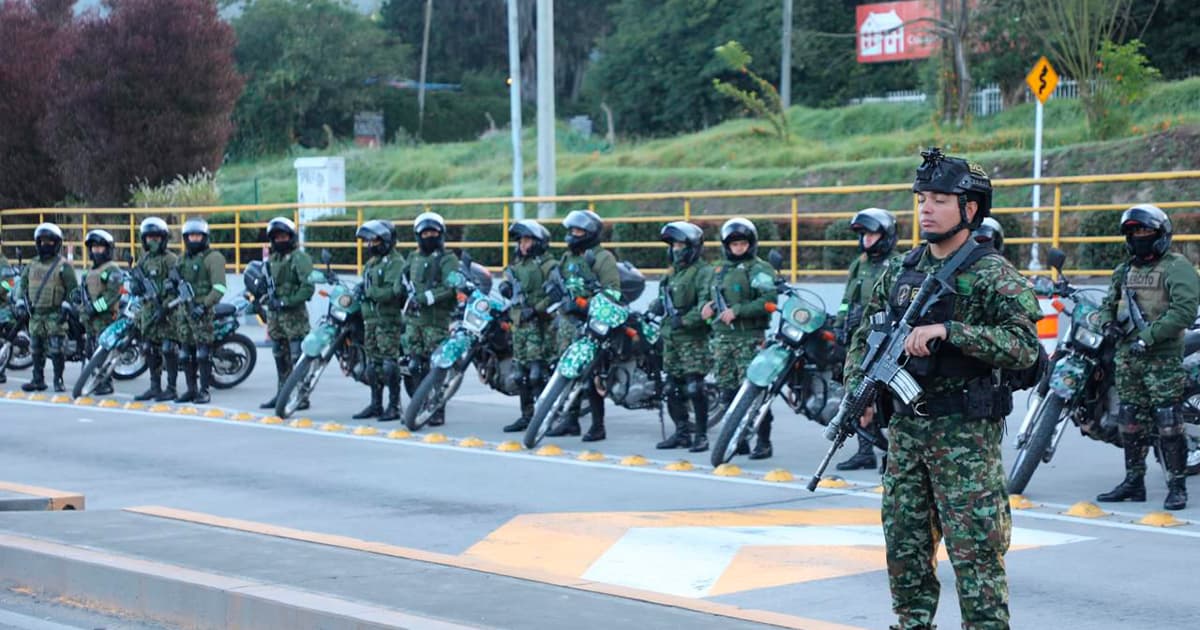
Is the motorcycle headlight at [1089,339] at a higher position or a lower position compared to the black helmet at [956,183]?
lower

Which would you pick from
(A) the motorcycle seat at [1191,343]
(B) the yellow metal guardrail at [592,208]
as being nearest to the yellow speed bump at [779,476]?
(A) the motorcycle seat at [1191,343]

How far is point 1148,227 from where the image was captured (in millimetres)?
10078

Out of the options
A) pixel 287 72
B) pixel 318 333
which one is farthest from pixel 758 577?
pixel 287 72

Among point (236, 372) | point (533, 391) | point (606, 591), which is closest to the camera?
point (606, 591)

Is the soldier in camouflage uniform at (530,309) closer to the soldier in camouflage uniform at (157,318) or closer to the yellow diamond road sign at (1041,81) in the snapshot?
the soldier in camouflage uniform at (157,318)

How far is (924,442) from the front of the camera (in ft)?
19.2

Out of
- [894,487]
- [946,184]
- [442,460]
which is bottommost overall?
[442,460]

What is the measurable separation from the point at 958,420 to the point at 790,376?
676cm

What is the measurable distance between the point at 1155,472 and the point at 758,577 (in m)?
4.79

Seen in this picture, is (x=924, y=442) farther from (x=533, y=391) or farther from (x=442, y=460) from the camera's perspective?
(x=533, y=391)

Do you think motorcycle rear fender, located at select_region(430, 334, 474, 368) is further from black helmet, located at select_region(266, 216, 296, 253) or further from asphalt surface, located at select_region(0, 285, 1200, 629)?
black helmet, located at select_region(266, 216, 296, 253)

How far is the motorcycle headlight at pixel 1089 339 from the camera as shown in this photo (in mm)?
10508

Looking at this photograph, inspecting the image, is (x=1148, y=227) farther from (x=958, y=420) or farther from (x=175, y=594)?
(x=175, y=594)

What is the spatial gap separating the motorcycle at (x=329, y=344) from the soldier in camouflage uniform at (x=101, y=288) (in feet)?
11.3
